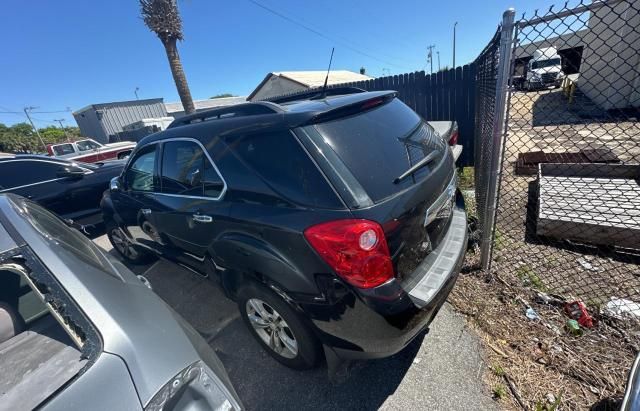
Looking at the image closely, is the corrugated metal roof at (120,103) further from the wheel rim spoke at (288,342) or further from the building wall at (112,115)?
the wheel rim spoke at (288,342)

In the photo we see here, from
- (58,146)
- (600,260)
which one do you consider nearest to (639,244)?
(600,260)

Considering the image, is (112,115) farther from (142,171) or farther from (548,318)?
(548,318)

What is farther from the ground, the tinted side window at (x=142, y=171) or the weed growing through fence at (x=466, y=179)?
the tinted side window at (x=142, y=171)

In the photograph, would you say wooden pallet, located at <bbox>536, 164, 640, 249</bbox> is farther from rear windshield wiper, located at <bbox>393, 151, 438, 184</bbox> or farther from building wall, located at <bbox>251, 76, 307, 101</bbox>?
building wall, located at <bbox>251, 76, 307, 101</bbox>

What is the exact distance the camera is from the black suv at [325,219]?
148 centimetres

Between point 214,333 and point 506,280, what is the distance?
8.87ft

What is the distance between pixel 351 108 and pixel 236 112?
84cm

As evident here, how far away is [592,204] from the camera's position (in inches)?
125

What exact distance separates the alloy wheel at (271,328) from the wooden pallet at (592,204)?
287cm

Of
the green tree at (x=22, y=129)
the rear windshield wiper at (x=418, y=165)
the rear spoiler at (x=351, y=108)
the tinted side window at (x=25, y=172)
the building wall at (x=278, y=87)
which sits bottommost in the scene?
the rear windshield wiper at (x=418, y=165)

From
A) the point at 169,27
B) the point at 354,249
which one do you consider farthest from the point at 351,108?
the point at 169,27

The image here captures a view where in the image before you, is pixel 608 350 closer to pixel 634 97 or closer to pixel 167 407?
pixel 167 407

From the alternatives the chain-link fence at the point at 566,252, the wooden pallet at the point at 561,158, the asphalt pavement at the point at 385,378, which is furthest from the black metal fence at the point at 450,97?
the asphalt pavement at the point at 385,378

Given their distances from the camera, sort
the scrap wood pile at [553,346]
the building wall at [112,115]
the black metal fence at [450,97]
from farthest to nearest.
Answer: the building wall at [112,115]
the black metal fence at [450,97]
the scrap wood pile at [553,346]
